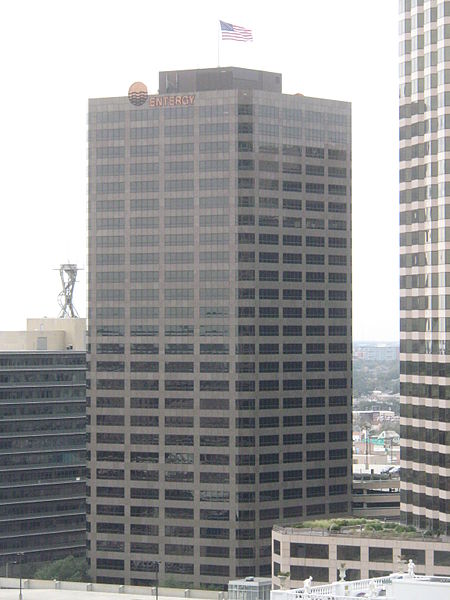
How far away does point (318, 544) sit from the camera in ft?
644

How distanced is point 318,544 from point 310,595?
8164 cm

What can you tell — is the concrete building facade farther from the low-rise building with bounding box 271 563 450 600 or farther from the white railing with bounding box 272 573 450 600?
the low-rise building with bounding box 271 563 450 600

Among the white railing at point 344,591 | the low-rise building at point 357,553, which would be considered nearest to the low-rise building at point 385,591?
the white railing at point 344,591

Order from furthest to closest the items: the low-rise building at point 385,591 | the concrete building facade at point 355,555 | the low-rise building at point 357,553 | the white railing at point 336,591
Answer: the low-rise building at point 357,553
the concrete building facade at point 355,555
the white railing at point 336,591
the low-rise building at point 385,591

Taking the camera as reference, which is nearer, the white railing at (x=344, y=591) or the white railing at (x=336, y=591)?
the white railing at (x=344, y=591)

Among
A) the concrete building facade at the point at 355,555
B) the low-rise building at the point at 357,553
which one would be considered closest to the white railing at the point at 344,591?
the concrete building facade at the point at 355,555

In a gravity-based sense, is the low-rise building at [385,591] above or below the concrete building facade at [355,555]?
above

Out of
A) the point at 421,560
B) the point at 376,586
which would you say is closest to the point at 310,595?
the point at 376,586

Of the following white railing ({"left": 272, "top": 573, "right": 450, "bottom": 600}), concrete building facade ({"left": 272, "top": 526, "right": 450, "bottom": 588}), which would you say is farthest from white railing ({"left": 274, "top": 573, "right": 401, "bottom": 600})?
concrete building facade ({"left": 272, "top": 526, "right": 450, "bottom": 588})

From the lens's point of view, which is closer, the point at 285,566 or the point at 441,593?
the point at 441,593

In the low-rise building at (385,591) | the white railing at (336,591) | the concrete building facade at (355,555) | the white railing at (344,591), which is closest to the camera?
the low-rise building at (385,591)

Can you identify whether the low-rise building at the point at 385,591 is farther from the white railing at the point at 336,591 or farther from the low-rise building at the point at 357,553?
the low-rise building at the point at 357,553

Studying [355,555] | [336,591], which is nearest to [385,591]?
[336,591]

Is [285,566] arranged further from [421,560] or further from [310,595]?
[310,595]
